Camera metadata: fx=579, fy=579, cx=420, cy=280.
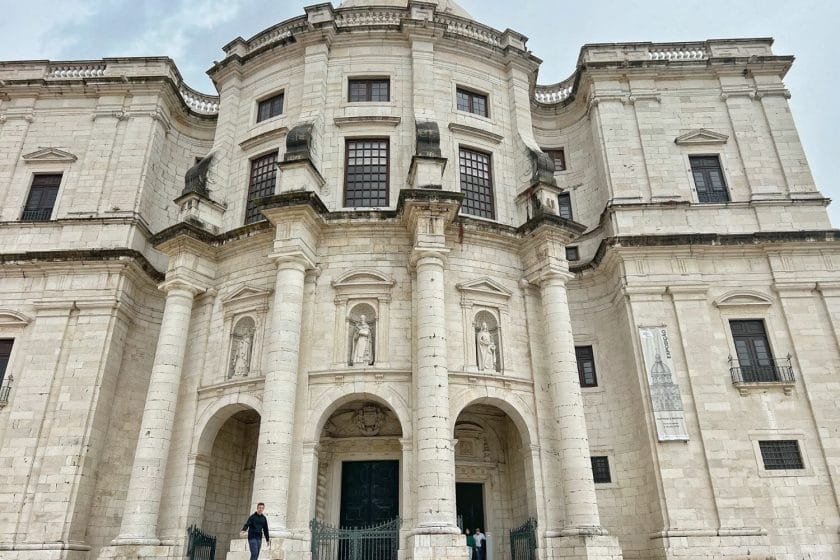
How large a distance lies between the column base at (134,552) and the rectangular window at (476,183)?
13.0 m

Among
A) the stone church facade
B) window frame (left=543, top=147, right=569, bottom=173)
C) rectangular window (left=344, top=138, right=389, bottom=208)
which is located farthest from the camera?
window frame (left=543, top=147, right=569, bottom=173)

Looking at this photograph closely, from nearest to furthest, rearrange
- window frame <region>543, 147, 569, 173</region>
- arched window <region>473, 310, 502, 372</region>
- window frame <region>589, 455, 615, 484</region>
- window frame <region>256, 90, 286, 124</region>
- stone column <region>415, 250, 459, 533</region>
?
stone column <region>415, 250, 459, 533</region>, arched window <region>473, 310, 502, 372</region>, window frame <region>589, 455, 615, 484</region>, window frame <region>256, 90, 286, 124</region>, window frame <region>543, 147, 569, 173</region>

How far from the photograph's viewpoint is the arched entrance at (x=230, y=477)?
17172 mm

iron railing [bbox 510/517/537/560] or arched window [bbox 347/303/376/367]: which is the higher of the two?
arched window [bbox 347/303/376/367]

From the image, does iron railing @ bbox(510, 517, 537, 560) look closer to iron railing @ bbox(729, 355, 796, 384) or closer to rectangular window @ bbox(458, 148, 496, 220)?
iron railing @ bbox(729, 355, 796, 384)

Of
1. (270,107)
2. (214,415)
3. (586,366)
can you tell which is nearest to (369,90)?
(270,107)

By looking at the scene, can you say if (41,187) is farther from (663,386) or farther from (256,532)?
(663,386)

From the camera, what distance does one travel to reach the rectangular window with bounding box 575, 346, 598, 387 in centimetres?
1997

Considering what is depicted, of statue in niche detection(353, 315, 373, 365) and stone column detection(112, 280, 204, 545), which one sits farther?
statue in niche detection(353, 315, 373, 365)

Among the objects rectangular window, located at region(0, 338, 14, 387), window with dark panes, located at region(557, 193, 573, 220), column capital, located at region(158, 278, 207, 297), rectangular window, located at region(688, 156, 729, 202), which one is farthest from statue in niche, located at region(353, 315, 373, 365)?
rectangular window, located at region(688, 156, 729, 202)

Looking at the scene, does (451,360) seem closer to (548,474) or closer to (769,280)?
(548,474)

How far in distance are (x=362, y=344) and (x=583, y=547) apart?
7.57 metres

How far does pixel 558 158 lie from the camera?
81.1 feet

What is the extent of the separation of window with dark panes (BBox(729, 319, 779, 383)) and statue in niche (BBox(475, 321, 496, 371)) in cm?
816
